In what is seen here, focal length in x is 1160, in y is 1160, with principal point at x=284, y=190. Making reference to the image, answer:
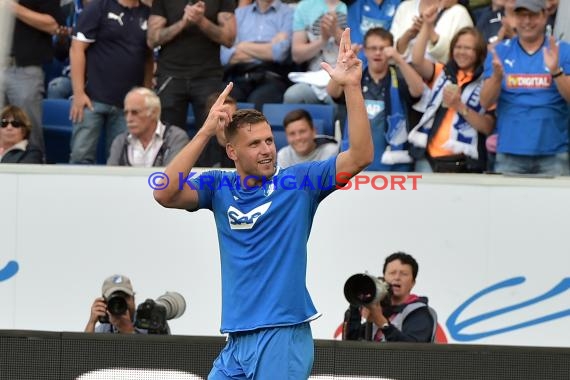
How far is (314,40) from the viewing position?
942 cm

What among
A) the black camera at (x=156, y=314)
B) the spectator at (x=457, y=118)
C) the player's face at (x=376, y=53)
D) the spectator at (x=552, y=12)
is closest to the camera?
the black camera at (x=156, y=314)

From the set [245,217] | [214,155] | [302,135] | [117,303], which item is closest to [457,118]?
[302,135]

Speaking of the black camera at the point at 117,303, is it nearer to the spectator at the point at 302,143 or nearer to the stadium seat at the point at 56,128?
the spectator at the point at 302,143

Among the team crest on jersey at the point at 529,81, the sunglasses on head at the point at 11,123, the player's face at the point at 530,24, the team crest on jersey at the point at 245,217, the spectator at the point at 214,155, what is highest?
the player's face at the point at 530,24

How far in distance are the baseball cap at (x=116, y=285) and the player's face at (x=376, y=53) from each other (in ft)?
8.34

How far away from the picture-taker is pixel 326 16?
9227 millimetres

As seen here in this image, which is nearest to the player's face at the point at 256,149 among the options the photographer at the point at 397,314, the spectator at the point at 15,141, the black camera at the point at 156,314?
the photographer at the point at 397,314

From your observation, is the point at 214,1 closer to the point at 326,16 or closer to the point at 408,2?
the point at 326,16

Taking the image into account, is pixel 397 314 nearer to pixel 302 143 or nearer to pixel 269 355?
pixel 302 143

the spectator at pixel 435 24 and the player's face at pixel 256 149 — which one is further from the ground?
the spectator at pixel 435 24

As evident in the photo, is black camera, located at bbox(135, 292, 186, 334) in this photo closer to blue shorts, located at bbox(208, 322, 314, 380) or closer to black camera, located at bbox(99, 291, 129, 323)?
black camera, located at bbox(99, 291, 129, 323)

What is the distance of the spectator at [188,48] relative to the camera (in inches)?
367

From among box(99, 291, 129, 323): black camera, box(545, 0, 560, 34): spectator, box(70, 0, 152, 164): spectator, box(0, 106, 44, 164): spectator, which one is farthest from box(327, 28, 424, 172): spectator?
box(0, 106, 44, 164): spectator

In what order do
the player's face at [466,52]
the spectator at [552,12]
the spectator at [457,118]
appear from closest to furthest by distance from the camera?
1. the spectator at [457,118]
2. the player's face at [466,52]
3. the spectator at [552,12]
